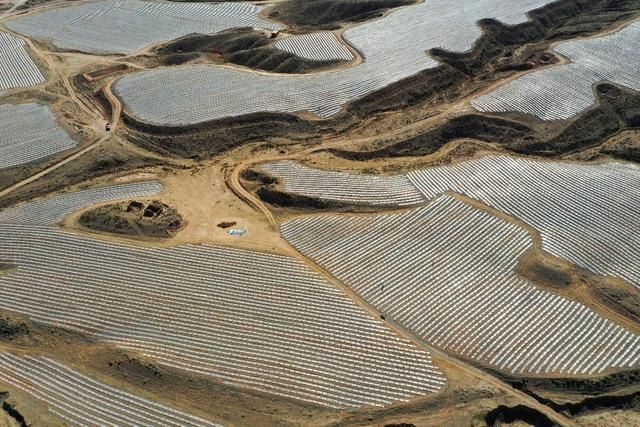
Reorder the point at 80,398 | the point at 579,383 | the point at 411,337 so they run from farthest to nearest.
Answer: the point at 411,337 < the point at 579,383 < the point at 80,398

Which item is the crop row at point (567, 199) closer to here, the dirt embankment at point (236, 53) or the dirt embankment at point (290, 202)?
the dirt embankment at point (290, 202)

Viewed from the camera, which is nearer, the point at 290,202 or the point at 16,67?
the point at 290,202

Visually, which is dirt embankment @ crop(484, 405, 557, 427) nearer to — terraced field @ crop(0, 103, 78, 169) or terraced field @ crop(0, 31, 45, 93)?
terraced field @ crop(0, 103, 78, 169)

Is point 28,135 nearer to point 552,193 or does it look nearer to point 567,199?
point 552,193

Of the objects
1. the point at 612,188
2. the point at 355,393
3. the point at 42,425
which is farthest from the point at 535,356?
the point at 42,425

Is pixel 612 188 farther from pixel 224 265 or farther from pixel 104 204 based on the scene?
pixel 104 204

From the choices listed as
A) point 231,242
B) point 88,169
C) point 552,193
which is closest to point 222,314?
point 231,242
